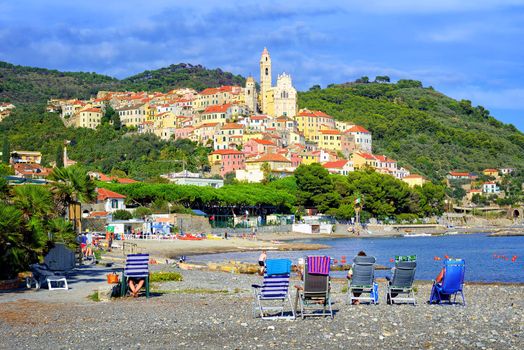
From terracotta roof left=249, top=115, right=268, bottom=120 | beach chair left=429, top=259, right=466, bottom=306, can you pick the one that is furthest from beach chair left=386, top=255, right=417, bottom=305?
terracotta roof left=249, top=115, right=268, bottom=120

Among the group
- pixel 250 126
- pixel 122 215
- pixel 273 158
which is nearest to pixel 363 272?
pixel 122 215

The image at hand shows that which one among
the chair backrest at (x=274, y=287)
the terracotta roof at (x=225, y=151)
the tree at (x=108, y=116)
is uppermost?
the tree at (x=108, y=116)

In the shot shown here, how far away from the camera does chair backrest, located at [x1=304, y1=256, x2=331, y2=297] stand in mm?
12930

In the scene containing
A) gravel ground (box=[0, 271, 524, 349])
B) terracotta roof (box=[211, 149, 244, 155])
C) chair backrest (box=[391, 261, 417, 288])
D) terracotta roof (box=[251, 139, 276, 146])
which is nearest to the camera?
gravel ground (box=[0, 271, 524, 349])

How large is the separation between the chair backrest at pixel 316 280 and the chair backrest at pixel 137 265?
12.5ft

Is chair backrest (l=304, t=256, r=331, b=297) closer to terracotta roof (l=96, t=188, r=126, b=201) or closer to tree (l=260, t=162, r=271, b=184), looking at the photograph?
terracotta roof (l=96, t=188, r=126, b=201)

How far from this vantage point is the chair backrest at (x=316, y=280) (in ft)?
42.4

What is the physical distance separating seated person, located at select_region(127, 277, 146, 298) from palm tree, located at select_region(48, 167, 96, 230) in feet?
25.4

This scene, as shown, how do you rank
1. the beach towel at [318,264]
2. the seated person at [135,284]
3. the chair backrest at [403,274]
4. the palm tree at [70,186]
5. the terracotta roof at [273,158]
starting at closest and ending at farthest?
the beach towel at [318,264] → the chair backrest at [403,274] → the seated person at [135,284] → the palm tree at [70,186] → the terracotta roof at [273,158]

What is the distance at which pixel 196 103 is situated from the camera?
144 meters

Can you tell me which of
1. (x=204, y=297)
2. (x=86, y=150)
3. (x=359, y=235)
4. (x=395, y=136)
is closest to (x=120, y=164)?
(x=86, y=150)

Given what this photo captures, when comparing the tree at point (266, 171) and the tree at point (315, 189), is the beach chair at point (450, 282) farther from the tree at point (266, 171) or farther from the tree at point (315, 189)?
the tree at point (266, 171)

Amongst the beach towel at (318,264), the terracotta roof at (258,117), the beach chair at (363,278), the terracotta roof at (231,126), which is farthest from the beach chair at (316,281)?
the terracotta roof at (258,117)

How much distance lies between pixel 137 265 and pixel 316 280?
4211 millimetres
